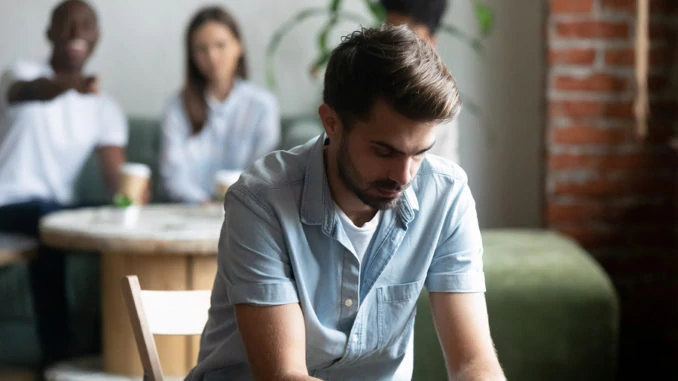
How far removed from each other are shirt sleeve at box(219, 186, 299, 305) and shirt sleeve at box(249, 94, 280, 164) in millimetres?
1898

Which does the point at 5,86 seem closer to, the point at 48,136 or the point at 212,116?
the point at 48,136

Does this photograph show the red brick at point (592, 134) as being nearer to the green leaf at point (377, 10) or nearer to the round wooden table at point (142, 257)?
the green leaf at point (377, 10)

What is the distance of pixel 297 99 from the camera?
11.0ft

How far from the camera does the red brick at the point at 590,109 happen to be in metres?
2.94

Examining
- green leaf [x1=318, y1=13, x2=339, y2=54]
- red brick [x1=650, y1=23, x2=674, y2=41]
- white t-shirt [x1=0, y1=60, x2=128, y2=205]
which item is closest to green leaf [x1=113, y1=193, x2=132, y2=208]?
white t-shirt [x1=0, y1=60, x2=128, y2=205]

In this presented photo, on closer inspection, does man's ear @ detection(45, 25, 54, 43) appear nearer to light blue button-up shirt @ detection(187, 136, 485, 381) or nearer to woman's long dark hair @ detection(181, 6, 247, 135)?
woman's long dark hair @ detection(181, 6, 247, 135)

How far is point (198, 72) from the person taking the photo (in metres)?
3.22

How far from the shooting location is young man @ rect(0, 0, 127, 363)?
305 cm

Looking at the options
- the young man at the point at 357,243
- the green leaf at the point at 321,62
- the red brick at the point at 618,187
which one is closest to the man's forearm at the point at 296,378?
the young man at the point at 357,243

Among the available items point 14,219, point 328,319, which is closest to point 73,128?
point 14,219

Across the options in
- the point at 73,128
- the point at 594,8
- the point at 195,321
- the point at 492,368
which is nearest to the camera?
the point at 492,368

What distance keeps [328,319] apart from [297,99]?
2109mm

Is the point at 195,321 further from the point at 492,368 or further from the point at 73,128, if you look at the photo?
the point at 73,128

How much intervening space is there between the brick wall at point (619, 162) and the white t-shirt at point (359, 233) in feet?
5.83
